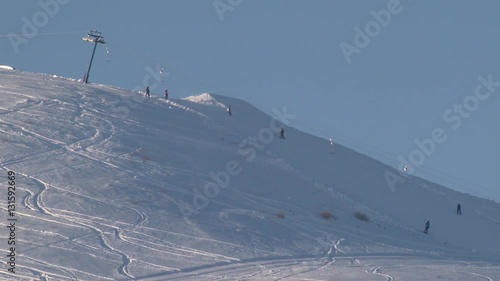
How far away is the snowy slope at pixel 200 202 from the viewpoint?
35.1m

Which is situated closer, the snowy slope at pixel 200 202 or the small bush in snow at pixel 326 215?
the snowy slope at pixel 200 202

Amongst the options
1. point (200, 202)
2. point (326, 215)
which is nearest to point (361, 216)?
point (326, 215)

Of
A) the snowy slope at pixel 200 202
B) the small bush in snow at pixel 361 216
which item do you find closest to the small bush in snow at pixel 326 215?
the snowy slope at pixel 200 202

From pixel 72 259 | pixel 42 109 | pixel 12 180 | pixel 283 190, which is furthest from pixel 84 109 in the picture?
pixel 72 259

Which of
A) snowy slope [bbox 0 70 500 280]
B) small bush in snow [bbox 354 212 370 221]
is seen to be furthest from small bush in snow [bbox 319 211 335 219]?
small bush in snow [bbox 354 212 370 221]

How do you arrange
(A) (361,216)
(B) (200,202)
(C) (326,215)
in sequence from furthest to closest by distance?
1. (A) (361,216)
2. (C) (326,215)
3. (B) (200,202)

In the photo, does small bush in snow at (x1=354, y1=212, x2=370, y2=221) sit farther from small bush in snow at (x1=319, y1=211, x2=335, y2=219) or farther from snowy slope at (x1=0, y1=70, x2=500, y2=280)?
small bush in snow at (x1=319, y1=211, x2=335, y2=219)

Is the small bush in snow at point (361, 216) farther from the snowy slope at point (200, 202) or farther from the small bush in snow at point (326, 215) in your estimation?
the small bush in snow at point (326, 215)

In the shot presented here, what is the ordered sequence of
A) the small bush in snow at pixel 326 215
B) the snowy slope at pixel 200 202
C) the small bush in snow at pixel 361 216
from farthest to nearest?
the small bush in snow at pixel 361 216 → the small bush in snow at pixel 326 215 → the snowy slope at pixel 200 202

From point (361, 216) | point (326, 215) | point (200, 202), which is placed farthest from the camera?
point (361, 216)

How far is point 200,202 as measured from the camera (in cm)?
4491

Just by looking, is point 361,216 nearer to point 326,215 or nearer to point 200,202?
point 326,215

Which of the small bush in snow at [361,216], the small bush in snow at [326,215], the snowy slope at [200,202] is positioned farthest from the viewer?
the small bush in snow at [361,216]

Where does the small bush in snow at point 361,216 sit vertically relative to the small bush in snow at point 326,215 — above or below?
above
